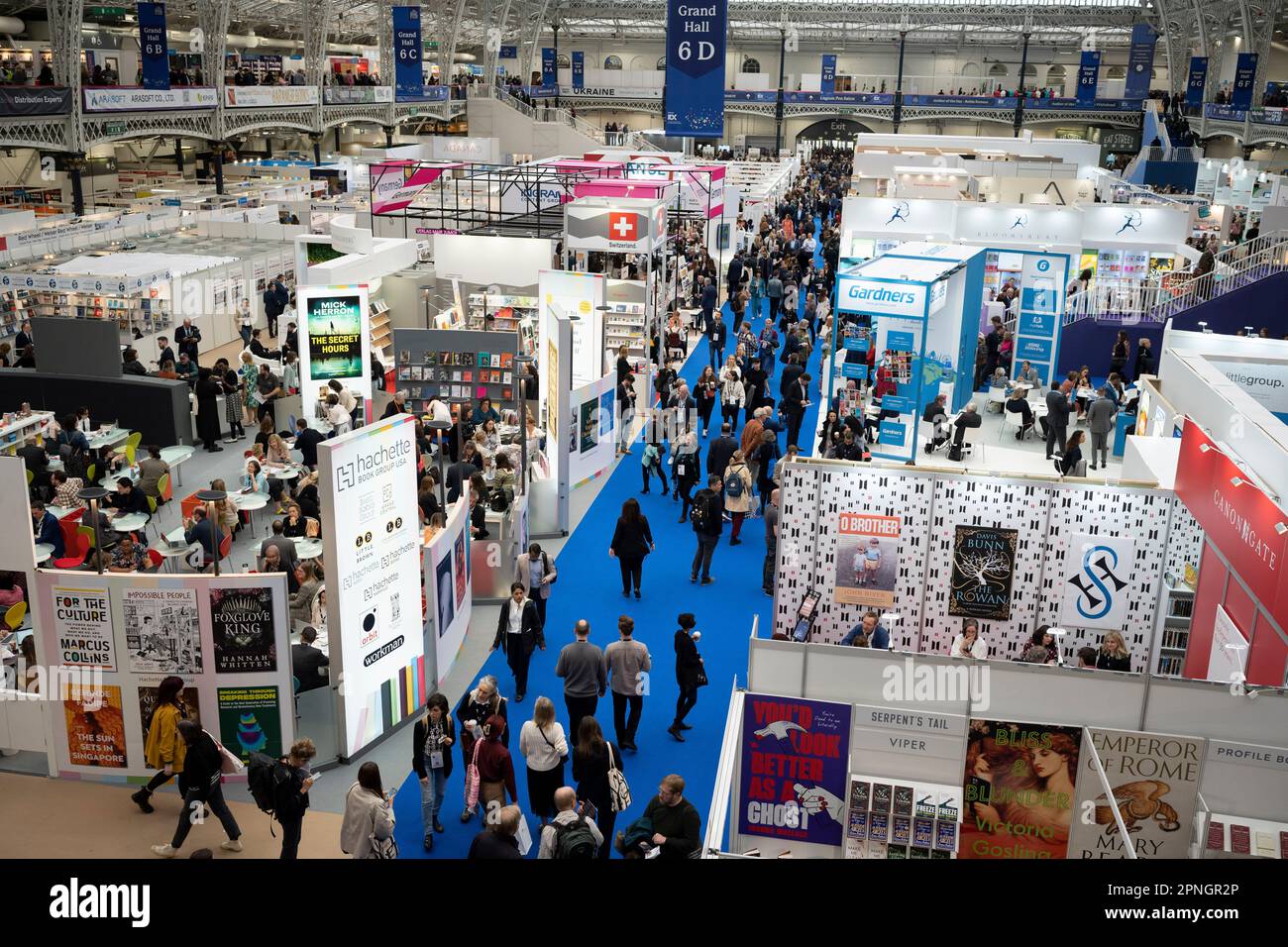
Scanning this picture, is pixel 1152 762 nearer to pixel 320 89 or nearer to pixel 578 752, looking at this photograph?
pixel 578 752

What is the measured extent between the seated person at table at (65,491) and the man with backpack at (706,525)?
6252 millimetres

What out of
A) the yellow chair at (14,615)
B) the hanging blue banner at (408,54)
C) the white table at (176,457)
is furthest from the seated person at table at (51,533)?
the hanging blue banner at (408,54)

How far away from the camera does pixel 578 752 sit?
→ 253 inches

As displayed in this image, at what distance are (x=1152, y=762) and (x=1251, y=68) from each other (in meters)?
37.5

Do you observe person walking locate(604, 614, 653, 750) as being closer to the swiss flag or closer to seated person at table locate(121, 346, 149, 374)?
seated person at table locate(121, 346, 149, 374)

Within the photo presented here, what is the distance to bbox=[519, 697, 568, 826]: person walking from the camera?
6582mm

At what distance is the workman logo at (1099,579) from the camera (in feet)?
28.1

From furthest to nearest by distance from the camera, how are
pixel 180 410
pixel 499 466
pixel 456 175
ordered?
pixel 456 175 < pixel 180 410 < pixel 499 466

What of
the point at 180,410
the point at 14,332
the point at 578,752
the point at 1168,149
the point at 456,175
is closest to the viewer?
the point at 578,752

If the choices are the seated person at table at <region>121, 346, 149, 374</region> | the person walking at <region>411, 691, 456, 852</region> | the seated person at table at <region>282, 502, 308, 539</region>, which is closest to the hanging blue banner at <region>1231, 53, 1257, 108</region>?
the seated person at table at <region>121, 346, 149, 374</region>

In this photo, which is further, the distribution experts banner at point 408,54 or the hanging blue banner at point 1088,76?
the hanging blue banner at point 1088,76

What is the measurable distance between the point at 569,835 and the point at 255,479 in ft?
27.3

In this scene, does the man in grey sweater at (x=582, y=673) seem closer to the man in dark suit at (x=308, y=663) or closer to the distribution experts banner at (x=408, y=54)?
the man in dark suit at (x=308, y=663)

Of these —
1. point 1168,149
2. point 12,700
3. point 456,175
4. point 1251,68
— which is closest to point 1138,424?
point 12,700
